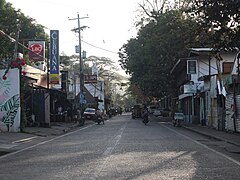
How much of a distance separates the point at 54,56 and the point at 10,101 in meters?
10.1

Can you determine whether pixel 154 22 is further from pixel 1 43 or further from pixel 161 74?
pixel 1 43

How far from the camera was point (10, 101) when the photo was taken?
27.1 metres

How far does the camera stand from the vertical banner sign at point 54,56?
3631 centimetres

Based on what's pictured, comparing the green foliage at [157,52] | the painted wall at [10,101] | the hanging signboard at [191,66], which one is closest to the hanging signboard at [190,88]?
the hanging signboard at [191,66]

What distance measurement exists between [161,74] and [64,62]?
79.6 ft

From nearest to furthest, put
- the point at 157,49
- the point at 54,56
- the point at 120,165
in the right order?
the point at 120,165
the point at 54,56
the point at 157,49

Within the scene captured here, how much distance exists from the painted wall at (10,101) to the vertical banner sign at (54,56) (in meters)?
9.35

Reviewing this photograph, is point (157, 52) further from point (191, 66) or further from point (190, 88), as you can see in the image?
point (191, 66)

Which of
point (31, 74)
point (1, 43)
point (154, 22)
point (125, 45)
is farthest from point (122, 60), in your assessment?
point (31, 74)

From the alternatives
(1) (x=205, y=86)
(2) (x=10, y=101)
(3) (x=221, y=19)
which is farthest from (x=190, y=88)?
(3) (x=221, y=19)

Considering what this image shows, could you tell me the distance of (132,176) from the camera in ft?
33.8

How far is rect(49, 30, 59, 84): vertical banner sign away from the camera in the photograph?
36312 millimetres

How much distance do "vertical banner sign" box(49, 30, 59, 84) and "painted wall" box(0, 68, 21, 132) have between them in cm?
935

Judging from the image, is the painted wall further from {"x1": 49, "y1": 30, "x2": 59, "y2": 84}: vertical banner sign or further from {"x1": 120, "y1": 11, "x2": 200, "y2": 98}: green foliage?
{"x1": 120, "y1": 11, "x2": 200, "y2": 98}: green foliage
